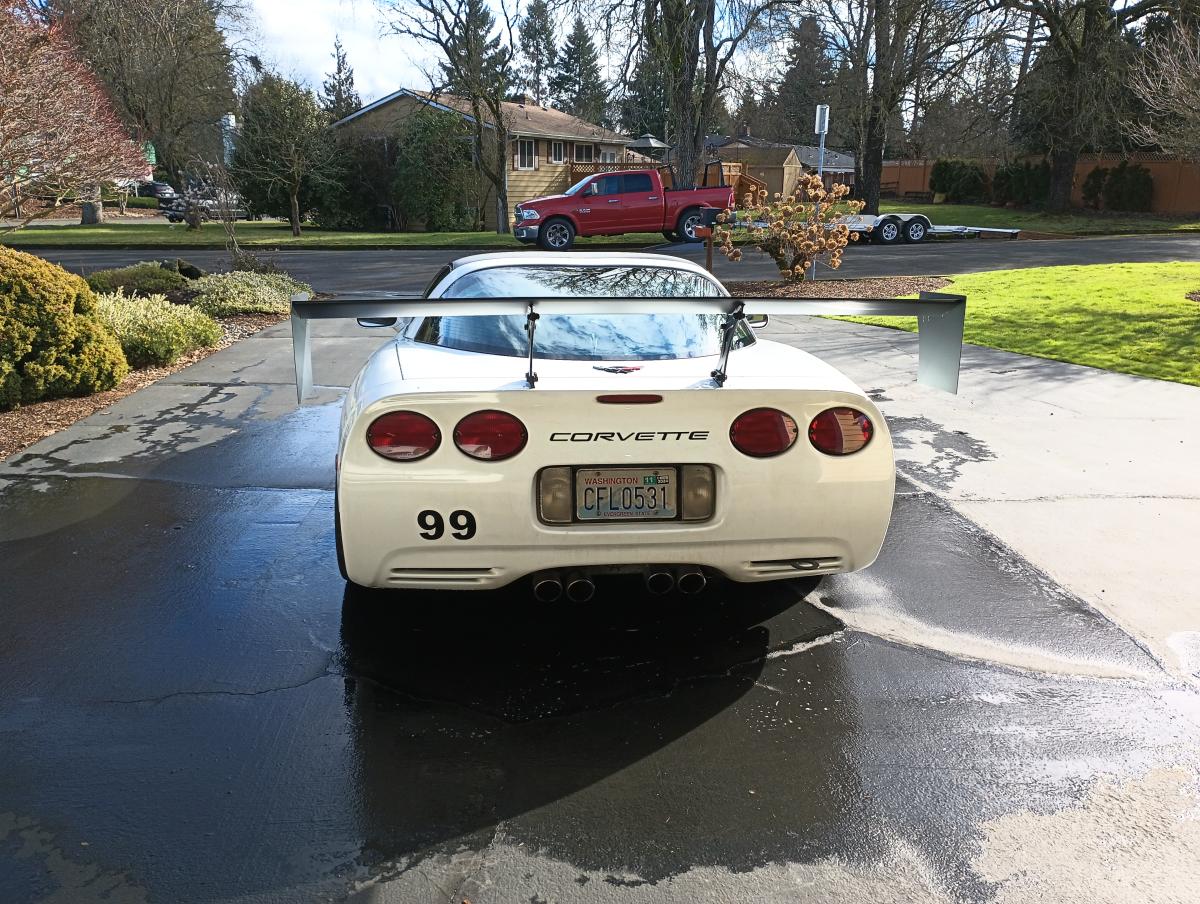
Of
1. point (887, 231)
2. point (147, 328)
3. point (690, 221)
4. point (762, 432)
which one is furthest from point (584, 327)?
point (887, 231)

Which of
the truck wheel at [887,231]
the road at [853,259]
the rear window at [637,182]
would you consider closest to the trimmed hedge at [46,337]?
the road at [853,259]

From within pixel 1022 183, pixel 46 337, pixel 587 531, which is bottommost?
pixel 587 531

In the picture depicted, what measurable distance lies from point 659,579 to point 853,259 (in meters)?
18.6

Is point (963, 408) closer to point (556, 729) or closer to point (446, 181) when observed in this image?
point (556, 729)

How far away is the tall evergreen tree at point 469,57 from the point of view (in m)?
30.0

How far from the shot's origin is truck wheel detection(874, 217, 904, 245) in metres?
25.2

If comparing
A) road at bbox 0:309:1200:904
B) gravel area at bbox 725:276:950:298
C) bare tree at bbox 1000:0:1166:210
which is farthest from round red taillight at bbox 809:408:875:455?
bare tree at bbox 1000:0:1166:210

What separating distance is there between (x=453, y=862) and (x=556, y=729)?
0.69 metres

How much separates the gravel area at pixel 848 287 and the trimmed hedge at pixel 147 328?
828 cm

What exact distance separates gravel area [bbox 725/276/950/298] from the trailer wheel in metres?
9.50

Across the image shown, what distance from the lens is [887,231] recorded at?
2523 cm

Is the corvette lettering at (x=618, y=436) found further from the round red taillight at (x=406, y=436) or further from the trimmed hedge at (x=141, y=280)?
the trimmed hedge at (x=141, y=280)

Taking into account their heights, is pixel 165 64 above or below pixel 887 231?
above

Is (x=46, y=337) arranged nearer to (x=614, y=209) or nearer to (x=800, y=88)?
(x=614, y=209)
